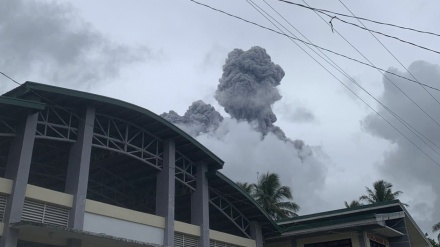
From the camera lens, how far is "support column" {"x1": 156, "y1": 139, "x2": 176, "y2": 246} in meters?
21.9

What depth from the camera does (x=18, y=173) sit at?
17141 mm

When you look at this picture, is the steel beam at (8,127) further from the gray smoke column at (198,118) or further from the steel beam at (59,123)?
the gray smoke column at (198,118)

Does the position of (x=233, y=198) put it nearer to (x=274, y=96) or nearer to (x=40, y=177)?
(x=40, y=177)

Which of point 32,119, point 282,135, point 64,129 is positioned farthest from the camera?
point 282,135

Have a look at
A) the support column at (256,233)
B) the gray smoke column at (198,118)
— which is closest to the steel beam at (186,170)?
the support column at (256,233)

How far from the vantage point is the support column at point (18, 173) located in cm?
1642

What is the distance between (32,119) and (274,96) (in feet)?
432

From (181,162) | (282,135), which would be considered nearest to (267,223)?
(181,162)

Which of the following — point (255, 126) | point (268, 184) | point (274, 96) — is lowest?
point (268, 184)

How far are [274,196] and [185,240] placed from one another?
25582 mm

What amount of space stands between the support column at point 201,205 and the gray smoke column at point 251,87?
118 metres

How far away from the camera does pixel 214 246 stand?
2481 cm

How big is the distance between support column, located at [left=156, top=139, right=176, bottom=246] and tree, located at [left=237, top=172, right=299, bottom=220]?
2456cm

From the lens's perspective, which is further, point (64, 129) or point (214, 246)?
point (214, 246)
